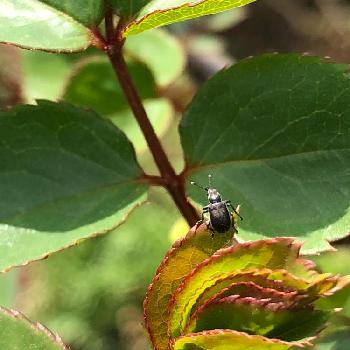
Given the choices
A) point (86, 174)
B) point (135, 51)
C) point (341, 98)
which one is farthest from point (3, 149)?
point (135, 51)

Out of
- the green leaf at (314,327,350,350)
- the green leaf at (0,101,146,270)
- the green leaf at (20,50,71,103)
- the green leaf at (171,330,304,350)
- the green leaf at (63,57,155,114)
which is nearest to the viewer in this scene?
the green leaf at (171,330,304,350)

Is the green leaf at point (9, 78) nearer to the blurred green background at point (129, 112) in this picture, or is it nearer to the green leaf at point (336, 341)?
the blurred green background at point (129, 112)

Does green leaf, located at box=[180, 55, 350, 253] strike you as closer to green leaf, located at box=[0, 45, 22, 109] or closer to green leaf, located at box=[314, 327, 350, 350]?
green leaf, located at box=[314, 327, 350, 350]

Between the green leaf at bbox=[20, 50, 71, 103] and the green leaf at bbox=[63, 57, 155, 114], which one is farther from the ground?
the green leaf at bbox=[63, 57, 155, 114]

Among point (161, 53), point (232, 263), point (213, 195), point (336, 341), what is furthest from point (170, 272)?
point (161, 53)

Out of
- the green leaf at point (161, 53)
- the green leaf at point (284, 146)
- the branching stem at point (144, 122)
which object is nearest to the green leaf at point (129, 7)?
the branching stem at point (144, 122)

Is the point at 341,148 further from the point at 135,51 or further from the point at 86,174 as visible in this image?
the point at 135,51

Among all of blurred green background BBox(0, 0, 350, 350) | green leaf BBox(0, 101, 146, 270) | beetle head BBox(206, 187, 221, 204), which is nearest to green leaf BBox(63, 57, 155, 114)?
blurred green background BBox(0, 0, 350, 350)
